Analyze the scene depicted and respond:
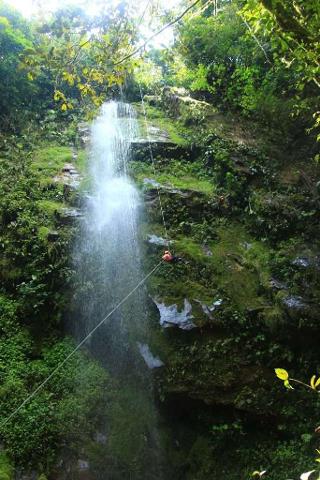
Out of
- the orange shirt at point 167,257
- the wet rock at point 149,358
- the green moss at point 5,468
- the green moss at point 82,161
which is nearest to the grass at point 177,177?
the green moss at point 82,161

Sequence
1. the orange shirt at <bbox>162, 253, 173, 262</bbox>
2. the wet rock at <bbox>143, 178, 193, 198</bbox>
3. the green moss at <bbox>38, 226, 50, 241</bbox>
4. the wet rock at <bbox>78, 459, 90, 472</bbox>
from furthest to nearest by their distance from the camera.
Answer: the wet rock at <bbox>143, 178, 193, 198</bbox>
the green moss at <bbox>38, 226, 50, 241</bbox>
the orange shirt at <bbox>162, 253, 173, 262</bbox>
the wet rock at <bbox>78, 459, 90, 472</bbox>

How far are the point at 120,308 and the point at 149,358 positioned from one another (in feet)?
3.41

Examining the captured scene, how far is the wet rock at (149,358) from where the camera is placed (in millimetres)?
5621

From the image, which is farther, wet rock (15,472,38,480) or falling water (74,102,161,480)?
falling water (74,102,161,480)

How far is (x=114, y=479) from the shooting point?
16.7 feet

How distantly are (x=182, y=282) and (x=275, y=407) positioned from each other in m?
2.14

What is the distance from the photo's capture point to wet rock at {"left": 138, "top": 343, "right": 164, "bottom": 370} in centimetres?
562

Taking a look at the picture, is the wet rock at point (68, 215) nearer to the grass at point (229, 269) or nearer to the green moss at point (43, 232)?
the green moss at point (43, 232)

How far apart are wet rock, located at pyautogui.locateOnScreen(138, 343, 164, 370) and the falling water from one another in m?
0.07

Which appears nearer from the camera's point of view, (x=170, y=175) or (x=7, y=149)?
(x=170, y=175)

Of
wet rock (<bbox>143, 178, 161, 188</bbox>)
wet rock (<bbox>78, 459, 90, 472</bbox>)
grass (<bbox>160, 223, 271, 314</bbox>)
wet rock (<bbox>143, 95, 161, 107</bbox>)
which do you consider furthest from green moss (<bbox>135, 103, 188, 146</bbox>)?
wet rock (<bbox>78, 459, 90, 472</bbox>)

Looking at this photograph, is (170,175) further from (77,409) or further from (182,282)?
(77,409)

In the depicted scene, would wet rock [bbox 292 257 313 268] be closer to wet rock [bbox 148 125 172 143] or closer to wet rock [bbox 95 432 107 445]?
wet rock [bbox 95 432 107 445]

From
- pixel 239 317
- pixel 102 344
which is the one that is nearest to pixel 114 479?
pixel 102 344
